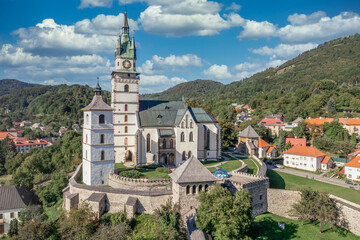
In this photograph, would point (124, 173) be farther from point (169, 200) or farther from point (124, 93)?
point (124, 93)

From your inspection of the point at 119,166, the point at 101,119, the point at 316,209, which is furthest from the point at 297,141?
the point at 101,119

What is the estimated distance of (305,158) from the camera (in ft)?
177

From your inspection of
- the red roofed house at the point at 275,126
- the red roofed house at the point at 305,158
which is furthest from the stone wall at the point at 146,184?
the red roofed house at the point at 275,126

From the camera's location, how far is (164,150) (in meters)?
45.9

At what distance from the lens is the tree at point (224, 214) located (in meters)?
24.3

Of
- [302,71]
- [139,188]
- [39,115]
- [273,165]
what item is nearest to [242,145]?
[273,165]

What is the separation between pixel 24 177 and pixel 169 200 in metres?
41.3

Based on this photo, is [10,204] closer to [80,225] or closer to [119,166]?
[119,166]

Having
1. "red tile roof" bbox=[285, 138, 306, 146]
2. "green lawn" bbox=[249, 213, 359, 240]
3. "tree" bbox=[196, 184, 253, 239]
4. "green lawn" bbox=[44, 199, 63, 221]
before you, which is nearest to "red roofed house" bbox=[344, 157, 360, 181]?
"red tile roof" bbox=[285, 138, 306, 146]

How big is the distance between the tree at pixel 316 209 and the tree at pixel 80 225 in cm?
2273

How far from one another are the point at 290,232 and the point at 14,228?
37.4 m

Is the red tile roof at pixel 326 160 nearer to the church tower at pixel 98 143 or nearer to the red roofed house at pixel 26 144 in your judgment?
the church tower at pixel 98 143

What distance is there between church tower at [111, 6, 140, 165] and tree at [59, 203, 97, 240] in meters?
17.3

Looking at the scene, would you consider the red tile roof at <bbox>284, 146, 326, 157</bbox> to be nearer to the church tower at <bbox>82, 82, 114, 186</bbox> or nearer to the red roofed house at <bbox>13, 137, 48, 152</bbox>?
the church tower at <bbox>82, 82, 114, 186</bbox>
